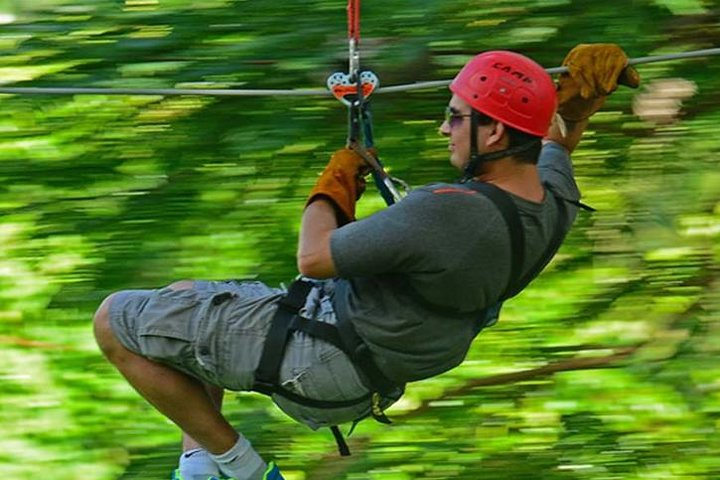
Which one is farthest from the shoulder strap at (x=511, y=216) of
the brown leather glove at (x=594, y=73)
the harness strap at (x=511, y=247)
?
the brown leather glove at (x=594, y=73)

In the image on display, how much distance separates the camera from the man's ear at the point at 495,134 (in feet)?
8.74

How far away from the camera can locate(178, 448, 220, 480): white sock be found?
2.91m

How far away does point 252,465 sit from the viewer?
287cm

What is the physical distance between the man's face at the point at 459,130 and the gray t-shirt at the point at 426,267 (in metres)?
0.11

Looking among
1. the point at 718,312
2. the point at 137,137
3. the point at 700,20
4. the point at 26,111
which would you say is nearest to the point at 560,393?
the point at 718,312

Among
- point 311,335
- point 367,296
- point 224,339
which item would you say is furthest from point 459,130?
point 224,339

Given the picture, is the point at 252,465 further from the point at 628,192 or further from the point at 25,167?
the point at 628,192

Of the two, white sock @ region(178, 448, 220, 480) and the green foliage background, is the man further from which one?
the green foliage background

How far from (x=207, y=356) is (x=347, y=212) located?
37 centimetres

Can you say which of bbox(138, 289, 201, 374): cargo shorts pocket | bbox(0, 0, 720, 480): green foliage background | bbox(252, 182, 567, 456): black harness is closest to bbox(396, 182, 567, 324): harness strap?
bbox(252, 182, 567, 456): black harness

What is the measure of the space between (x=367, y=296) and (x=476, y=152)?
318mm

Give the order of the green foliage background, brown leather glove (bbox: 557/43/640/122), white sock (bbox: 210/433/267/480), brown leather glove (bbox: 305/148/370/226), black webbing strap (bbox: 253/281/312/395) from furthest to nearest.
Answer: the green foliage background < brown leather glove (bbox: 557/43/640/122) < white sock (bbox: 210/433/267/480) < black webbing strap (bbox: 253/281/312/395) < brown leather glove (bbox: 305/148/370/226)

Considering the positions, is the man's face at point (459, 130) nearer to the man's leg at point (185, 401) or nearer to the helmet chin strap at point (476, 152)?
the helmet chin strap at point (476, 152)

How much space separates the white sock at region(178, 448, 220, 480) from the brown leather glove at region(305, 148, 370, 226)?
57 centimetres
